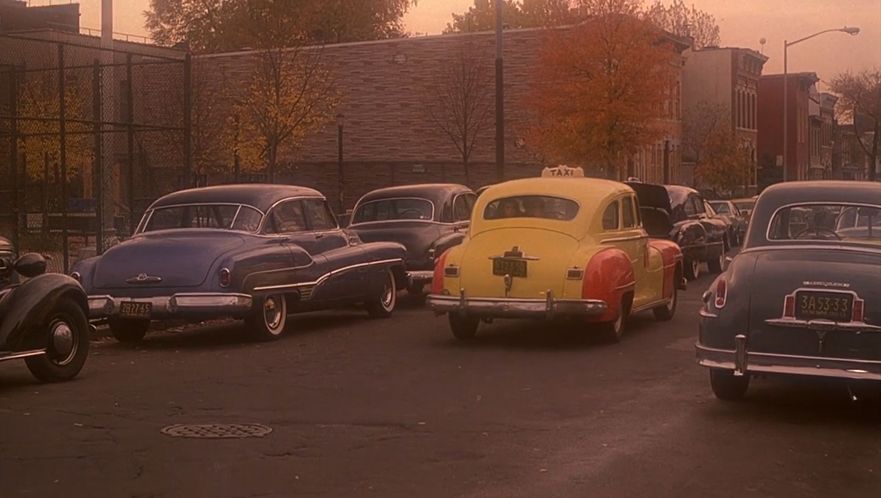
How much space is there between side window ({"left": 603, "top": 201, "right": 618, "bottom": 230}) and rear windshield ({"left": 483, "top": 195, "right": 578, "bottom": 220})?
0.43 meters

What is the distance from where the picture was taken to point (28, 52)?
45.6 meters

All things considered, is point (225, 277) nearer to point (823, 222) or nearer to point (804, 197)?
point (804, 197)

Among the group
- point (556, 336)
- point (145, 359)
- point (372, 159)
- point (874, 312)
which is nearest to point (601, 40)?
point (372, 159)

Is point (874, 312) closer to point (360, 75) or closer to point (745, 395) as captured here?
point (745, 395)

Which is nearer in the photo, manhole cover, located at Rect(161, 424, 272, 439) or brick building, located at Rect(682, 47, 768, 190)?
manhole cover, located at Rect(161, 424, 272, 439)

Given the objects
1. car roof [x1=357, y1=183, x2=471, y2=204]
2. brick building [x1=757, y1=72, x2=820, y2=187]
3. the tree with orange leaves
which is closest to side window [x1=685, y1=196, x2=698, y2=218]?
car roof [x1=357, y1=183, x2=471, y2=204]

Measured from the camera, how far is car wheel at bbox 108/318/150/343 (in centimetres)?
1479

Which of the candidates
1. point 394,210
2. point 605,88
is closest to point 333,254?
point 394,210

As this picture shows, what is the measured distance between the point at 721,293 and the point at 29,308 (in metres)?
5.68

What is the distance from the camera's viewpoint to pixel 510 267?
45.2 feet

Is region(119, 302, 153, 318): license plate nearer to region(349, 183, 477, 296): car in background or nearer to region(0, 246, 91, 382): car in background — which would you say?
region(0, 246, 91, 382): car in background

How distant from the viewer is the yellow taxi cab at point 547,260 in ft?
44.5

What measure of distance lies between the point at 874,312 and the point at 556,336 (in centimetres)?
605

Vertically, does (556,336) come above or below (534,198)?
below
